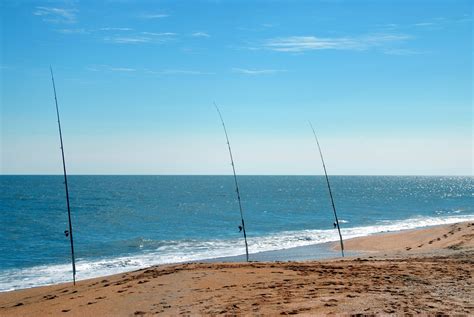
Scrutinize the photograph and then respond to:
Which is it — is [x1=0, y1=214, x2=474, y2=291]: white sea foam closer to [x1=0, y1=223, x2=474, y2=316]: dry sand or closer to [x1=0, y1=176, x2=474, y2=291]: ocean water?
[x1=0, y1=176, x2=474, y2=291]: ocean water

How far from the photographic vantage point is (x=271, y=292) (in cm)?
1173

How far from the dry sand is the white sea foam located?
17.7 feet

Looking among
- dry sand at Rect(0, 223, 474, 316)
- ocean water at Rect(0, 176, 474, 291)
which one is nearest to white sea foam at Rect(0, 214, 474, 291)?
ocean water at Rect(0, 176, 474, 291)

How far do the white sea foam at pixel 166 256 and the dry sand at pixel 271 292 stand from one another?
5.39 m

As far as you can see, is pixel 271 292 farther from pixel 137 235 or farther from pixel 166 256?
pixel 137 235

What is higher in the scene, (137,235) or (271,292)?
(271,292)

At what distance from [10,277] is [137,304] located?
15.2m

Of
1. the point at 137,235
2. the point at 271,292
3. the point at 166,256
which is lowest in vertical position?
the point at 166,256

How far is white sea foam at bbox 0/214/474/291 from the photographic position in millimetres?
23378

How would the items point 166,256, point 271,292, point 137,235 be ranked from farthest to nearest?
point 137,235, point 166,256, point 271,292

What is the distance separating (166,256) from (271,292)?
1923cm

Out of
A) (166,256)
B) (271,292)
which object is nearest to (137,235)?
(166,256)

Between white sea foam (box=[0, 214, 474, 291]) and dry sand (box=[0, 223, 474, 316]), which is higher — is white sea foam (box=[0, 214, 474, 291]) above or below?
below

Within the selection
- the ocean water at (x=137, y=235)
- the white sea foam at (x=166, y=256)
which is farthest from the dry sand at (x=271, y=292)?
the ocean water at (x=137, y=235)
